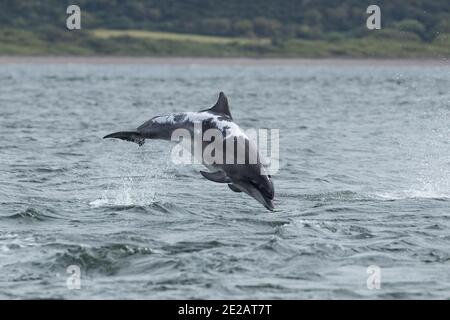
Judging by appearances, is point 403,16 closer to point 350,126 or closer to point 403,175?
point 350,126

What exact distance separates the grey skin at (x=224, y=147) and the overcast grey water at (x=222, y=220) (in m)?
0.76

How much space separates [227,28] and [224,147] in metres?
147

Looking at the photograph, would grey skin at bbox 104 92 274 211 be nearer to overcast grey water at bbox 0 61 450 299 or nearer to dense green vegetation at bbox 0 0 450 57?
overcast grey water at bbox 0 61 450 299

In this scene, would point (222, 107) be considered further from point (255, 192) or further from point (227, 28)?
point (227, 28)

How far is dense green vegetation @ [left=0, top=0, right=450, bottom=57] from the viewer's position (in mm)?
141000

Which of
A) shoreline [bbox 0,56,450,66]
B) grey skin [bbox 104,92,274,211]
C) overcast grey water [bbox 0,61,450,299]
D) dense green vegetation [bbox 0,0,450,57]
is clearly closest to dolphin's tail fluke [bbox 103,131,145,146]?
grey skin [bbox 104,92,274,211]

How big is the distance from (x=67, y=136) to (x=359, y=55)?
10821 cm

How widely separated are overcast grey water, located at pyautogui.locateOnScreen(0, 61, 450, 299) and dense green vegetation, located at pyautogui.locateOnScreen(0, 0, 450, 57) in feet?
319

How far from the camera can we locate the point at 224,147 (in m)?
18.3

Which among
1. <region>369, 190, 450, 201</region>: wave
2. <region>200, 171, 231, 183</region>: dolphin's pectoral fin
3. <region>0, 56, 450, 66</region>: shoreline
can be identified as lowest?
<region>0, 56, 450, 66</region>: shoreline

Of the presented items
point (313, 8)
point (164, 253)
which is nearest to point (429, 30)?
point (313, 8)

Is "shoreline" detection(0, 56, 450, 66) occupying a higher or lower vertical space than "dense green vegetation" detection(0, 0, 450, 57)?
lower

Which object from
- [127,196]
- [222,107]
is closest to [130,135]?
[222,107]

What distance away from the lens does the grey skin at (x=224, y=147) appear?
1803cm
